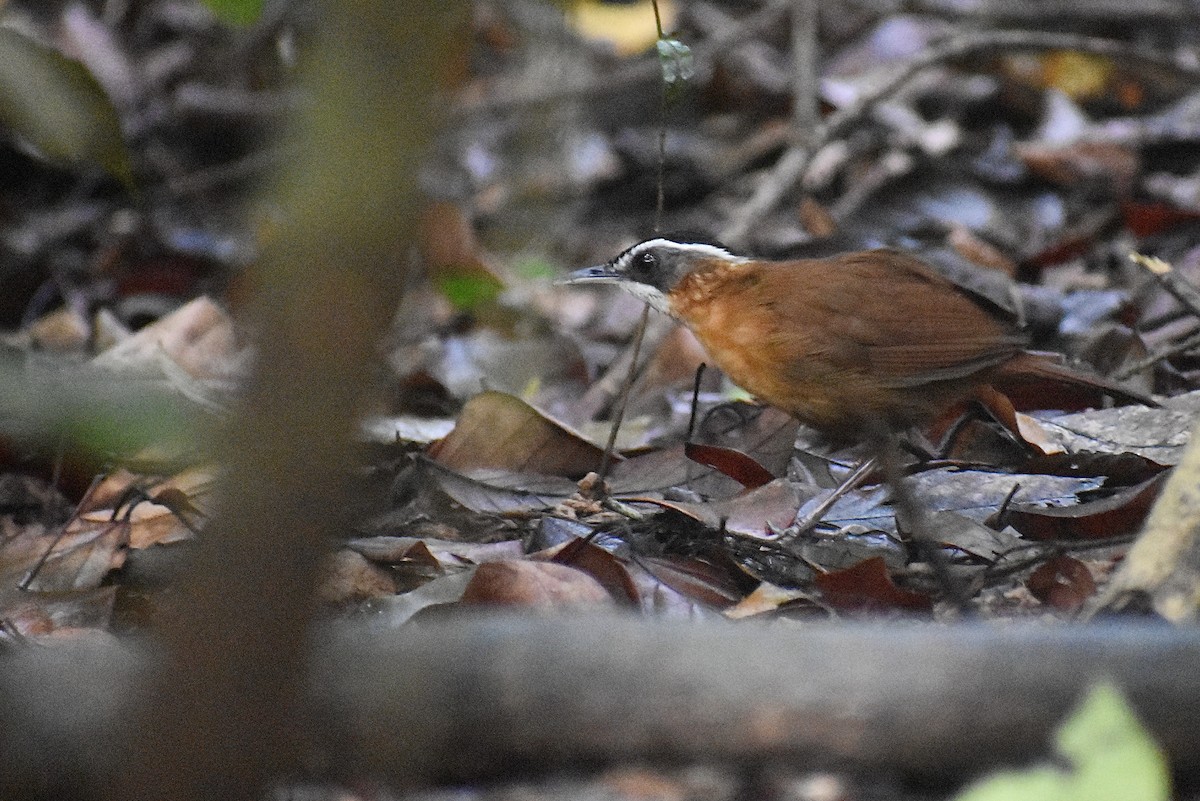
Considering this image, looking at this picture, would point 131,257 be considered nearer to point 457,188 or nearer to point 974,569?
point 457,188

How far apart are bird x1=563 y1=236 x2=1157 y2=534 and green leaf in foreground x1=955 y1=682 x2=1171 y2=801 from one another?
2.18 meters

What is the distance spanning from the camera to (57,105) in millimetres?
4848

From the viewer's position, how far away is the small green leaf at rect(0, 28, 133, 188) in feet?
14.8

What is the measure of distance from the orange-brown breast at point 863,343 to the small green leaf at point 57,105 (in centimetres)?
243

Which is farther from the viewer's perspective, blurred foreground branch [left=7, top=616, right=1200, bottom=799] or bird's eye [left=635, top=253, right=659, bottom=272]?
bird's eye [left=635, top=253, right=659, bottom=272]

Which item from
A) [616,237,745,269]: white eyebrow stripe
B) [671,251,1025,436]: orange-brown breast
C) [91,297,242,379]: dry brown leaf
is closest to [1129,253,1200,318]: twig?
[671,251,1025,436]: orange-brown breast

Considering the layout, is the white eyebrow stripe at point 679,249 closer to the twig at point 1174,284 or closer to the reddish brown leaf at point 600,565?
the twig at point 1174,284

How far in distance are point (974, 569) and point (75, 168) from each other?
215 inches

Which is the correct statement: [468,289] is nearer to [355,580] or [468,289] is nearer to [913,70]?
[355,580]

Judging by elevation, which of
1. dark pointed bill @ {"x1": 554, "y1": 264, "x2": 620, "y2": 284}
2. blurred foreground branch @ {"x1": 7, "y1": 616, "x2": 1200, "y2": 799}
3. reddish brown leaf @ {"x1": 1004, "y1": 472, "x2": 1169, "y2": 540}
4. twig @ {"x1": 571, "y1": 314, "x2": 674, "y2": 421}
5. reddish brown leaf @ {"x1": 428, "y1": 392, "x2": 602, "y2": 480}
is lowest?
twig @ {"x1": 571, "y1": 314, "x2": 674, "y2": 421}

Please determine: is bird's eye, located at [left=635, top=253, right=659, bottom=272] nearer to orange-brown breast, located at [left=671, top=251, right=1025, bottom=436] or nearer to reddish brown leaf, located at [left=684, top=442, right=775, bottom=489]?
orange-brown breast, located at [left=671, top=251, right=1025, bottom=436]

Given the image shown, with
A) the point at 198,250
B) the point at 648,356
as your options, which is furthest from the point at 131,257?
the point at 648,356

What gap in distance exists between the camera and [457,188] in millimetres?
7707

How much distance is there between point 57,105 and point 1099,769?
4339mm
